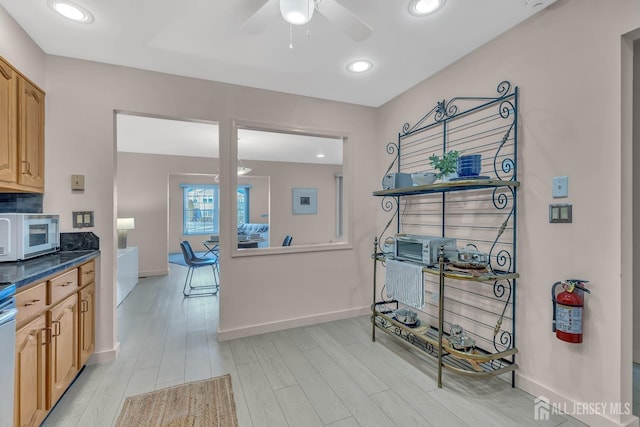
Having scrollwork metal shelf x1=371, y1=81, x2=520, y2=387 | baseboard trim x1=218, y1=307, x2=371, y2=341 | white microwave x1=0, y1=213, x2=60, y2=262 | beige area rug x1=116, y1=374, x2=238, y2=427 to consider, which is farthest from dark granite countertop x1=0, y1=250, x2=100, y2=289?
scrollwork metal shelf x1=371, y1=81, x2=520, y2=387

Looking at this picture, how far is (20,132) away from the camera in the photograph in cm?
189

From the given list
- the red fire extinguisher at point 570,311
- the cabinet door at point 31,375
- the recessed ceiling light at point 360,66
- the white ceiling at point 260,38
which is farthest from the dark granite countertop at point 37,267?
the red fire extinguisher at point 570,311

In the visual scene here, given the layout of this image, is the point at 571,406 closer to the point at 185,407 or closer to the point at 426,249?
the point at 426,249

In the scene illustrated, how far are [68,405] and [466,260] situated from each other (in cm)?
278

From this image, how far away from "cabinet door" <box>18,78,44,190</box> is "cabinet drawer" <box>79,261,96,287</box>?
2.14 feet

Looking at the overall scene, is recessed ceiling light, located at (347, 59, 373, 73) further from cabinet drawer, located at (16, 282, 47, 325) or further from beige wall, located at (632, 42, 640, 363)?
cabinet drawer, located at (16, 282, 47, 325)

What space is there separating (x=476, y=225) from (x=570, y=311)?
0.82 m

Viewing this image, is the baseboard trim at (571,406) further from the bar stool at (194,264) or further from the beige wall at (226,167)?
the bar stool at (194,264)

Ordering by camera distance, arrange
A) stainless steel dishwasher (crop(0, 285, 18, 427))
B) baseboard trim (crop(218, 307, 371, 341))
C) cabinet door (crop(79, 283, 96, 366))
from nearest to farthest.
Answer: stainless steel dishwasher (crop(0, 285, 18, 427))
cabinet door (crop(79, 283, 96, 366))
baseboard trim (crop(218, 307, 371, 341))

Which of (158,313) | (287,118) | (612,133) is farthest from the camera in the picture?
(158,313)

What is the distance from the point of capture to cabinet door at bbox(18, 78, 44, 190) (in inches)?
74.7

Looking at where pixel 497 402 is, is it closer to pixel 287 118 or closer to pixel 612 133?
pixel 612 133

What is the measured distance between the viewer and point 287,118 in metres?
2.97

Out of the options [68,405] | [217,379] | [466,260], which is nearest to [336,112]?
[466,260]
